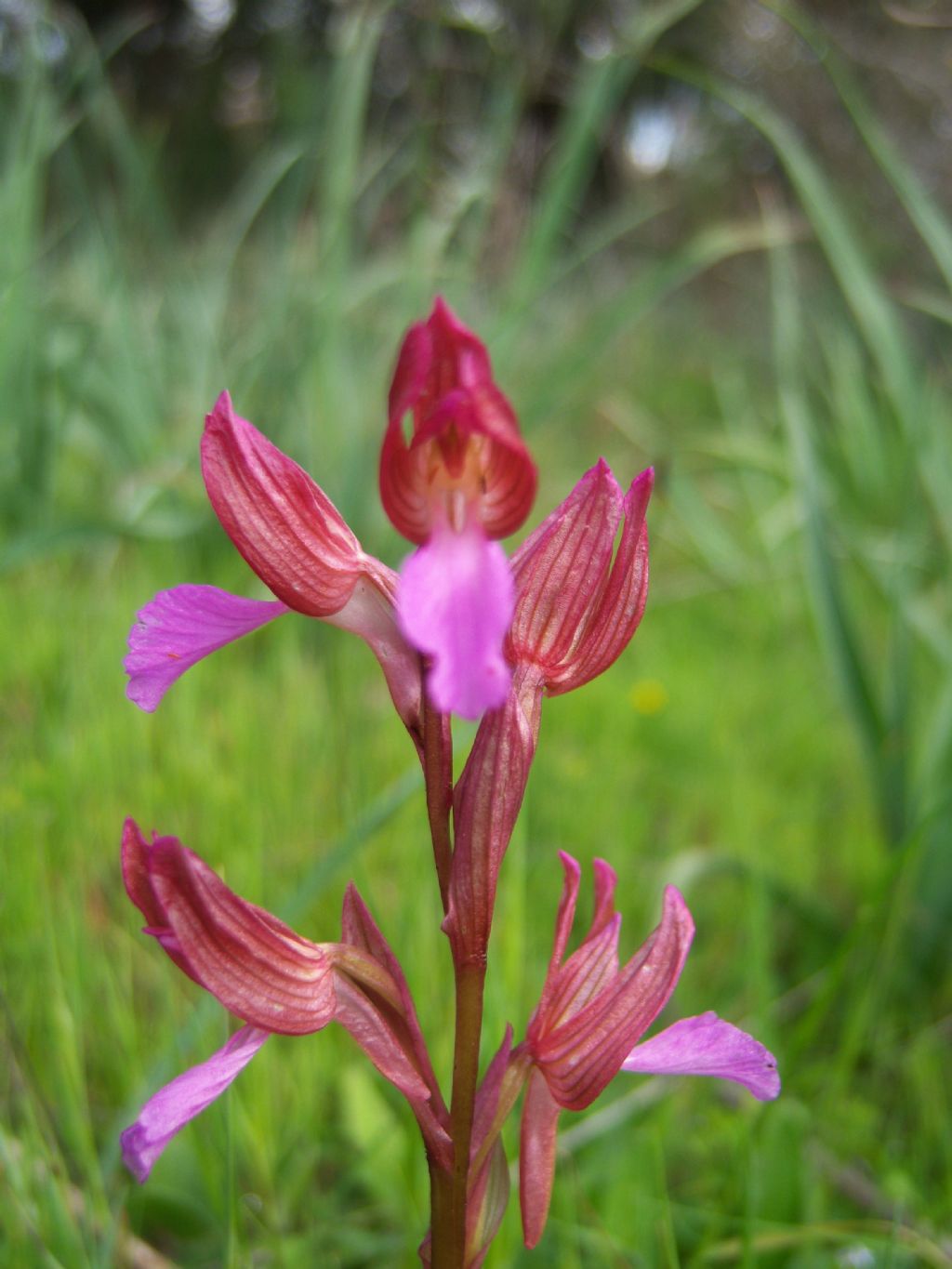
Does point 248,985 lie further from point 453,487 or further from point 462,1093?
point 453,487

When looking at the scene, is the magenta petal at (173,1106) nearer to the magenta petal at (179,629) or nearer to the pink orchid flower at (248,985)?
the pink orchid flower at (248,985)

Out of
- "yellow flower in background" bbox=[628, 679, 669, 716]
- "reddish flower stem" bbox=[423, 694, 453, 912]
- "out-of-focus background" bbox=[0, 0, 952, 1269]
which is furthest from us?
"yellow flower in background" bbox=[628, 679, 669, 716]

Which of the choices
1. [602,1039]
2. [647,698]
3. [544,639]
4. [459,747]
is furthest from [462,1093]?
[647,698]

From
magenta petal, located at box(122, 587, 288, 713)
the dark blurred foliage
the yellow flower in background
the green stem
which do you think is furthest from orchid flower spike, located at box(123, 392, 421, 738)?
the yellow flower in background

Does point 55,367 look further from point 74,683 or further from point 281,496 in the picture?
point 281,496

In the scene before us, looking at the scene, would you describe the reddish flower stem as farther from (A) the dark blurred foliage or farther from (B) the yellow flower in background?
(B) the yellow flower in background

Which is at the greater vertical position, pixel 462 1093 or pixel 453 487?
pixel 453 487
